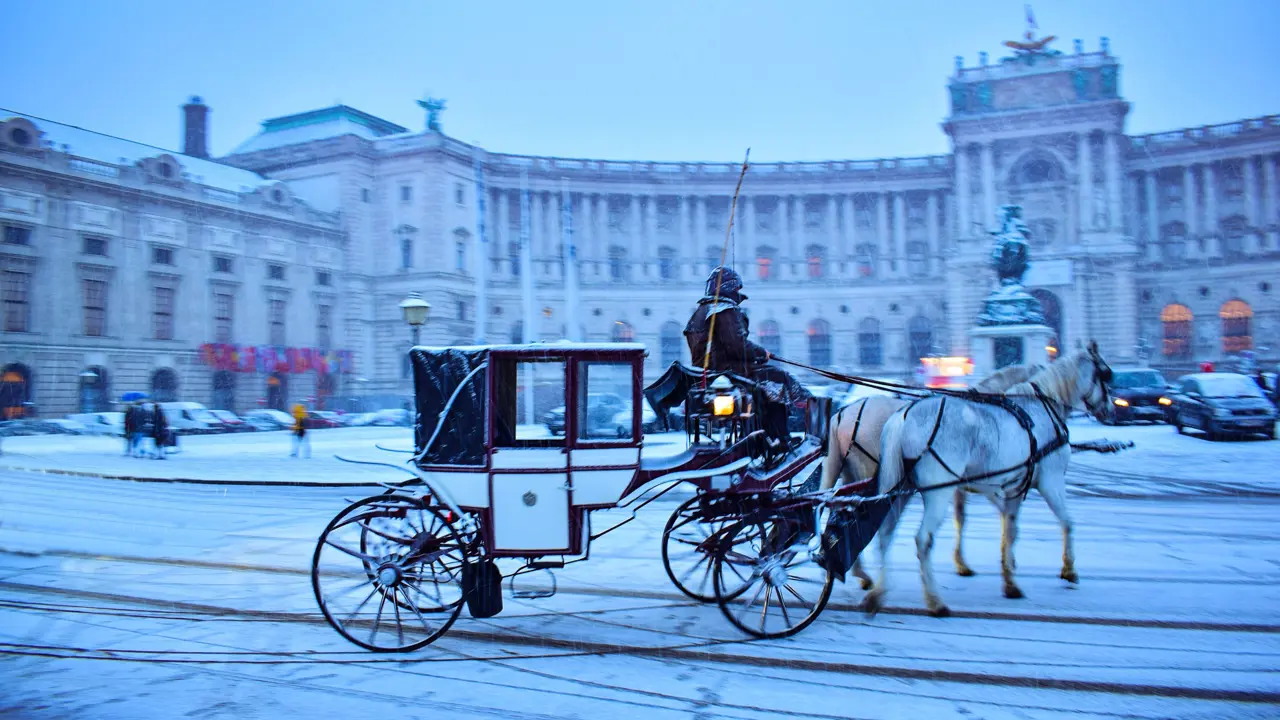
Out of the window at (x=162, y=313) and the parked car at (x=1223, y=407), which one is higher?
the window at (x=162, y=313)

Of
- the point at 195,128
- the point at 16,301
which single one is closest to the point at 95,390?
the point at 16,301

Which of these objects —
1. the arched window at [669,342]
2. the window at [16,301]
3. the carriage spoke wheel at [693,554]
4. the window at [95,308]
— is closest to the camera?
the carriage spoke wheel at [693,554]

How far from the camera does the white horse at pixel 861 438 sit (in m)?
7.18

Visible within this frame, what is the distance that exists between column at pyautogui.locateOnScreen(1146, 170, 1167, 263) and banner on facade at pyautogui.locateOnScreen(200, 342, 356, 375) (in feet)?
171

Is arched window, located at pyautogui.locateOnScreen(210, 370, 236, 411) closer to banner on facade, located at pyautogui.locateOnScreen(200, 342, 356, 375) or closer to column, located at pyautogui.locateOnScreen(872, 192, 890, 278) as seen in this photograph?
banner on facade, located at pyautogui.locateOnScreen(200, 342, 356, 375)

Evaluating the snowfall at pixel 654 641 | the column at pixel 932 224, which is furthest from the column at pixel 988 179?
the snowfall at pixel 654 641

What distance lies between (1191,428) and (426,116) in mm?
46440

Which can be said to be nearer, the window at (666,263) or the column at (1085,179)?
the column at (1085,179)

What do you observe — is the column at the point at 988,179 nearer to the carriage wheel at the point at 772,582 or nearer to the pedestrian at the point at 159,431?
the pedestrian at the point at 159,431

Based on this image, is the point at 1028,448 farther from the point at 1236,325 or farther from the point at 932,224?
the point at 932,224

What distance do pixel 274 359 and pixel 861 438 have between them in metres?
45.2

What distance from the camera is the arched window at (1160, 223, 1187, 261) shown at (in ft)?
184

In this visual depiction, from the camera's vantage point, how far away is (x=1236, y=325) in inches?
2096

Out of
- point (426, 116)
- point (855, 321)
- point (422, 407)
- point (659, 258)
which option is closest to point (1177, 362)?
point (855, 321)
